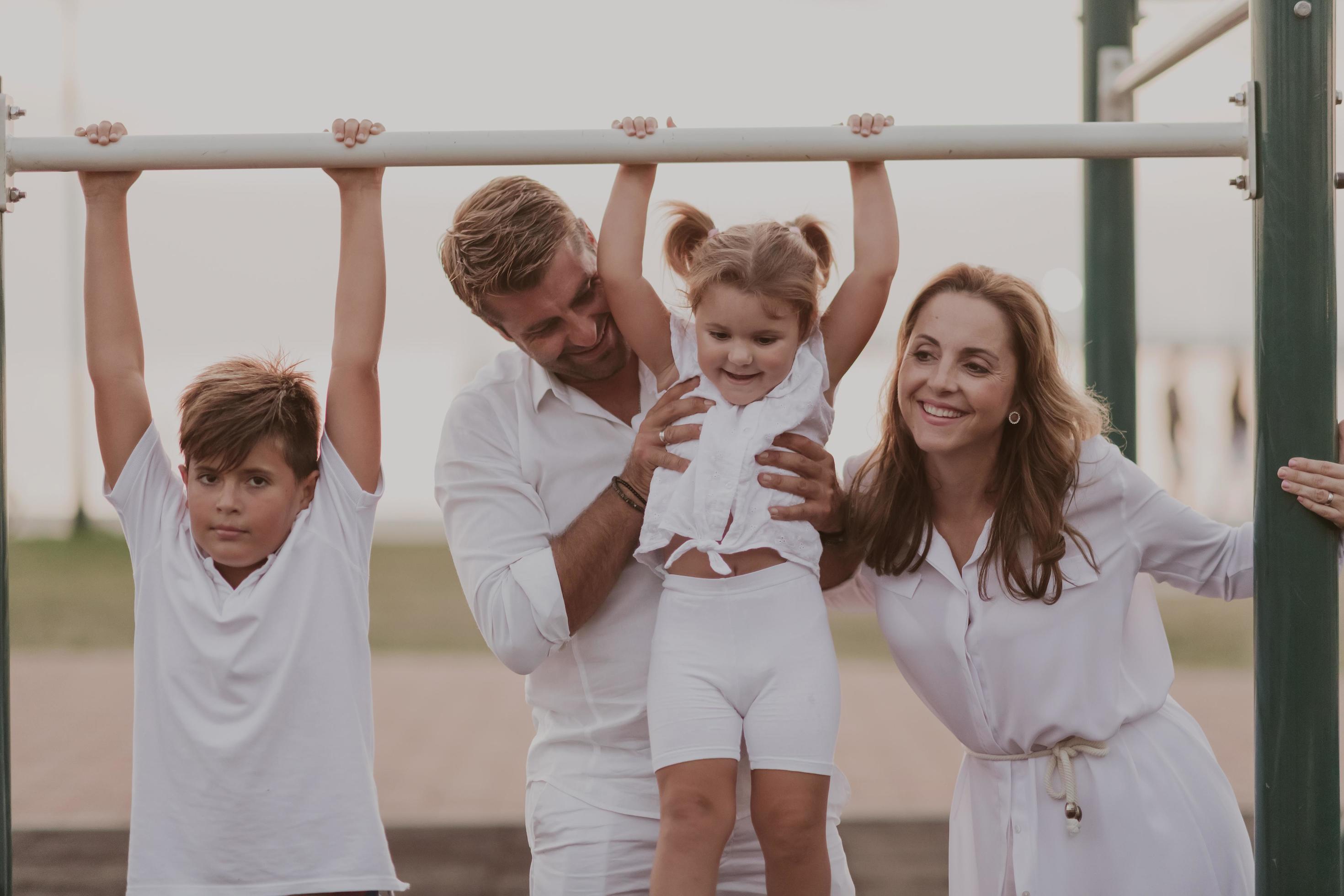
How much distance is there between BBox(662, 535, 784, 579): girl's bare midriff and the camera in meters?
2.32

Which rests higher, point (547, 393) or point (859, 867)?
point (547, 393)

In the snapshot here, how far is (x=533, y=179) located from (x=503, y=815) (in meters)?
4.10

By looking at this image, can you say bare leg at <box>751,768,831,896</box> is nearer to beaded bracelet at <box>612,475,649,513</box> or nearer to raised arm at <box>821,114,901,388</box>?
beaded bracelet at <box>612,475,649,513</box>

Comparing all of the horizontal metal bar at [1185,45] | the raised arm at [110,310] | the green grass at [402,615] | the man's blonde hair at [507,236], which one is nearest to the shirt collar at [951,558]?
the man's blonde hair at [507,236]

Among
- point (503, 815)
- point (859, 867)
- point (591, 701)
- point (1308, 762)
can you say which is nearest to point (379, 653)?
point (503, 815)

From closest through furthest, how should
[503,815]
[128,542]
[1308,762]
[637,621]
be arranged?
[1308,762]
[128,542]
[637,621]
[503,815]

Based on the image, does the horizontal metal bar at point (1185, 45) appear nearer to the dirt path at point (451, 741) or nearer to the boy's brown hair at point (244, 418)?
the boy's brown hair at point (244, 418)

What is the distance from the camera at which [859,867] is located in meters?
4.98

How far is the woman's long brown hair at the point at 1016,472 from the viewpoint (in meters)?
2.31

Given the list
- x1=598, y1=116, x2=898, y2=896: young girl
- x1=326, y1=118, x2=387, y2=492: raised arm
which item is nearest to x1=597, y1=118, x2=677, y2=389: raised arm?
x1=598, y1=116, x2=898, y2=896: young girl

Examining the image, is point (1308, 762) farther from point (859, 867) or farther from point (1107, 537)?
point (859, 867)

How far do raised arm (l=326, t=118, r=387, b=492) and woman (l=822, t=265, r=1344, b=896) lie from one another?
0.93 meters

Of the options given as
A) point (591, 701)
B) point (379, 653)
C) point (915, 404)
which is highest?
point (915, 404)

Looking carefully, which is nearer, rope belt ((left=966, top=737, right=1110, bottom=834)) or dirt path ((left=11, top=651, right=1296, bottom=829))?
rope belt ((left=966, top=737, right=1110, bottom=834))
